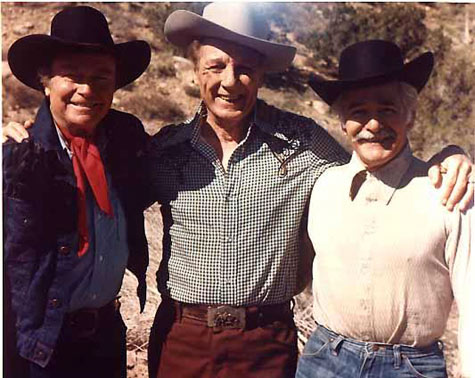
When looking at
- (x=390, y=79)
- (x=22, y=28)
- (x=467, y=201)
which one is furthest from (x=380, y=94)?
(x=22, y=28)

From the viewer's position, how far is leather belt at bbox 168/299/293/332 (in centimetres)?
190

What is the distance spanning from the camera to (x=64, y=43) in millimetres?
1718

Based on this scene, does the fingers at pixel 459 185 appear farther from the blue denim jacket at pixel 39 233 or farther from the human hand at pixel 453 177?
the blue denim jacket at pixel 39 233

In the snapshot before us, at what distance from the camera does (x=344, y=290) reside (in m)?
1.69

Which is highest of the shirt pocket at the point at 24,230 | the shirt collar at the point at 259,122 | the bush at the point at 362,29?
the bush at the point at 362,29

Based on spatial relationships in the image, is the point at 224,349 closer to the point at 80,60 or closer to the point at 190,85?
the point at 80,60

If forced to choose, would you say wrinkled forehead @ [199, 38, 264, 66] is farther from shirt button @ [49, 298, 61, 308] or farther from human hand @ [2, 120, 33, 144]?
shirt button @ [49, 298, 61, 308]

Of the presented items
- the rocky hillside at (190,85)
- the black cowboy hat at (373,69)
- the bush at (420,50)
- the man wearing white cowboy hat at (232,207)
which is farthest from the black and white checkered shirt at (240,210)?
the bush at (420,50)

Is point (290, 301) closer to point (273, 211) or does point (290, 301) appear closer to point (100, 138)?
point (273, 211)

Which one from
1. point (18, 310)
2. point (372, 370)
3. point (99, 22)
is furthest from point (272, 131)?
point (18, 310)

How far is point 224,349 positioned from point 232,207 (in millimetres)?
406

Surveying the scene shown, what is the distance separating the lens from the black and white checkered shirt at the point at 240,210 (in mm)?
1905

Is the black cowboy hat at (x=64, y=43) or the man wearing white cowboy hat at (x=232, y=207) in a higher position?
the black cowboy hat at (x=64, y=43)

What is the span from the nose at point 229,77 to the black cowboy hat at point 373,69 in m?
0.23
